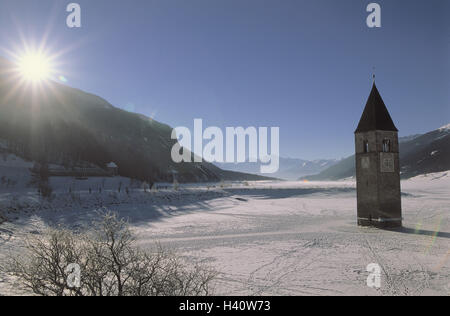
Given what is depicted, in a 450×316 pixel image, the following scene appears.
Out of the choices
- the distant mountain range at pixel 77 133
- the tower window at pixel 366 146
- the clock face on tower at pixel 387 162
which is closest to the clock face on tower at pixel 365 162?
the tower window at pixel 366 146

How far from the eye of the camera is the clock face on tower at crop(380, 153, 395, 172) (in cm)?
2277

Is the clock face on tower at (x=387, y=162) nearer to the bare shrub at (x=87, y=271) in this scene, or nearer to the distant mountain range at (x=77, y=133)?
the bare shrub at (x=87, y=271)

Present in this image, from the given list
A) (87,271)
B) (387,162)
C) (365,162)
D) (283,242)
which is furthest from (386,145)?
(87,271)

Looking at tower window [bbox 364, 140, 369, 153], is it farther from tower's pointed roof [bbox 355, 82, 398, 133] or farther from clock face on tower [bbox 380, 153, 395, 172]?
→ clock face on tower [bbox 380, 153, 395, 172]

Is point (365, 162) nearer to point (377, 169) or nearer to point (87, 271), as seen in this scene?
point (377, 169)

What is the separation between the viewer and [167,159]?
12038cm

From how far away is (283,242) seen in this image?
1747 cm

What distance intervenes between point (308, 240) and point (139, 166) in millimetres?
85131

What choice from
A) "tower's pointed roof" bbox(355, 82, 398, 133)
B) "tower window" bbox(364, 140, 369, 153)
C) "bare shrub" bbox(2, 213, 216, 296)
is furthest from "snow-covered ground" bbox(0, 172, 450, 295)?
"tower's pointed roof" bbox(355, 82, 398, 133)

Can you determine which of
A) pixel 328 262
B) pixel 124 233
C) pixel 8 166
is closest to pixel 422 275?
pixel 328 262

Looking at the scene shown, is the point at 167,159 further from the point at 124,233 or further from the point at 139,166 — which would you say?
the point at 124,233

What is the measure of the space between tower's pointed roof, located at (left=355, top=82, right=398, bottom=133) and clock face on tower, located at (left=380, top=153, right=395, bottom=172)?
2219 mm

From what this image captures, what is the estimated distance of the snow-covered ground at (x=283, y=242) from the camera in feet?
34.1
